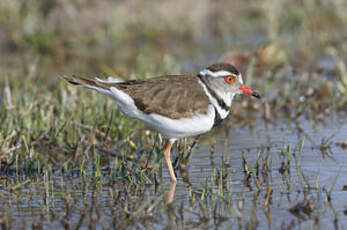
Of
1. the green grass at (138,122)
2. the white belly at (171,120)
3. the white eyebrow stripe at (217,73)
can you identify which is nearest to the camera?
the green grass at (138,122)

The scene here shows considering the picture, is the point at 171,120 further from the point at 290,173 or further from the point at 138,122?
the point at 138,122

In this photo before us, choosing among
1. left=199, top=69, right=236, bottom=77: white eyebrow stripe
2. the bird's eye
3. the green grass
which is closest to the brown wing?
left=199, top=69, right=236, bottom=77: white eyebrow stripe

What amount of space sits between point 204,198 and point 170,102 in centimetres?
109

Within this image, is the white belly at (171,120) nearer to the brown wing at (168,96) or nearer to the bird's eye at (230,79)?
the brown wing at (168,96)

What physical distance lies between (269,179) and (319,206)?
1.02 m

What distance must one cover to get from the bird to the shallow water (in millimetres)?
499

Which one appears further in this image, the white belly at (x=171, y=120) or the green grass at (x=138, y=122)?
the white belly at (x=171, y=120)

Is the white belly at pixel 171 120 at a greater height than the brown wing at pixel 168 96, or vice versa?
the brown wing at pixel 168 96

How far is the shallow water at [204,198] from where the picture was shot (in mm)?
5273

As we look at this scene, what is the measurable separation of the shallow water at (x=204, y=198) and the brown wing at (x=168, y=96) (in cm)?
66

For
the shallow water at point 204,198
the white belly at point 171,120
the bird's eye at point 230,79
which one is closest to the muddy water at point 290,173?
the shallow water at point 204,198

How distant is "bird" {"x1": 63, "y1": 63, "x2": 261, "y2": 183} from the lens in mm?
6367

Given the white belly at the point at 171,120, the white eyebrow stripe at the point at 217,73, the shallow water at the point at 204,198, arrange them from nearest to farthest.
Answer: the shallow water at the point at 204,198
the white belly at the point at 171,120
the white eyebrow stripe at the point at 217,73

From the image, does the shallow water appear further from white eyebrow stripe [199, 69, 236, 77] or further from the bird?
white eyebrow stripe [199, 69, 236, 77]
